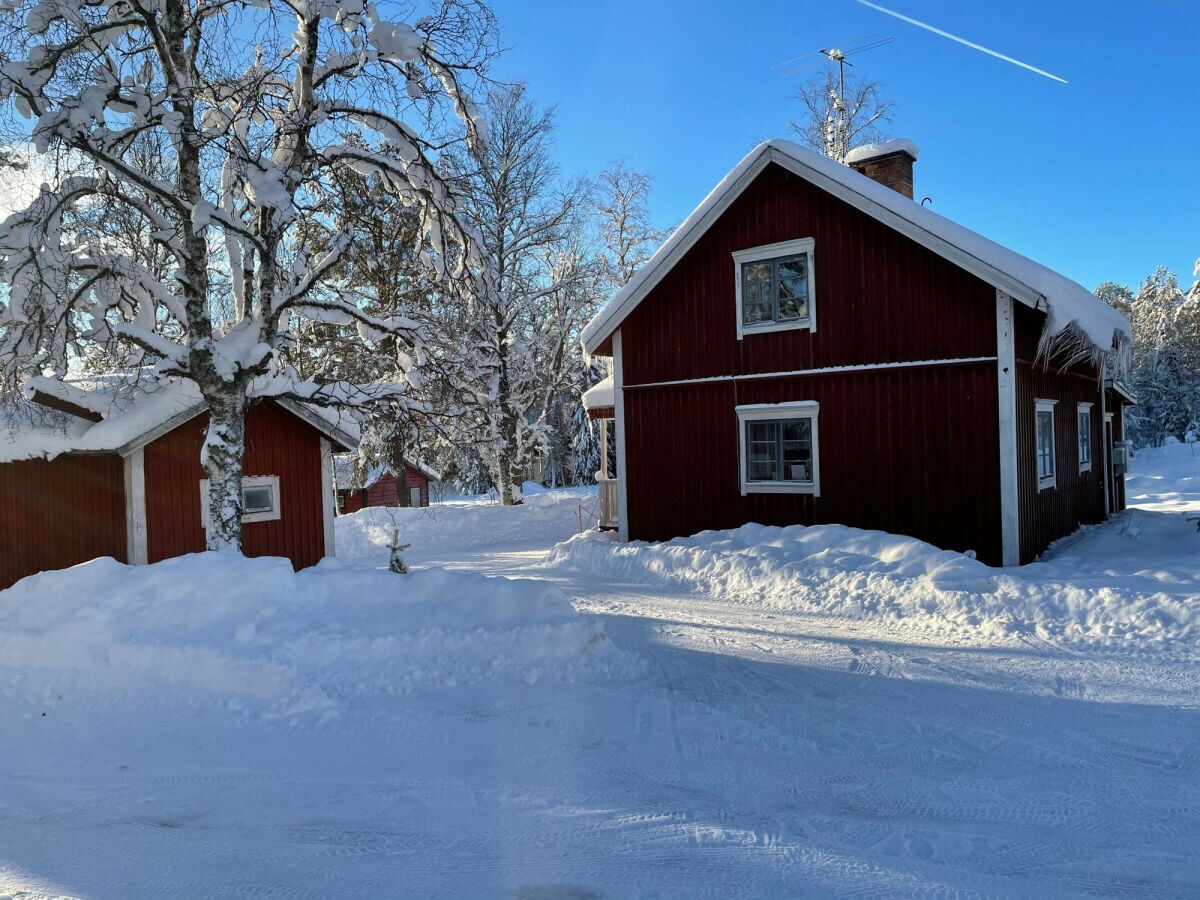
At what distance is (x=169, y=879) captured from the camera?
3.55 metres

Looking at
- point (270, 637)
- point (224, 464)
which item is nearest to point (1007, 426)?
point (270, 637)

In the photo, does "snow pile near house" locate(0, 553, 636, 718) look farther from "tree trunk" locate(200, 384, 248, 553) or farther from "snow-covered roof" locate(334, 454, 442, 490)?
"snow-covered roof" locate(334, 454, 442, 490)

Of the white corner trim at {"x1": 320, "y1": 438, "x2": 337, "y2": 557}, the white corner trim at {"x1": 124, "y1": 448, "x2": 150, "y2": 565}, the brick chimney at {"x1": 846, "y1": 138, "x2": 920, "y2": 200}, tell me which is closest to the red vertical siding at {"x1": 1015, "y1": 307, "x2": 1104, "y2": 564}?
the brick chimney at {"x1": 846, "y1": 138, "x2": 920, "y2": 200}

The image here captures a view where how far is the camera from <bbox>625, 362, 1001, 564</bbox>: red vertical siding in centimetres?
1149

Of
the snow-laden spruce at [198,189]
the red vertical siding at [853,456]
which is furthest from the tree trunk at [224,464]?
the red vertical siding at [853,456]

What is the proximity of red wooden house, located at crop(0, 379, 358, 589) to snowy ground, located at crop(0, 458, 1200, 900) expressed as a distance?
11.9ft

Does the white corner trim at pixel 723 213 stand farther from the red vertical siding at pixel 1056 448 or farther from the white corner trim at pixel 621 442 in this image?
the red vertical siding at pixel 1056 448

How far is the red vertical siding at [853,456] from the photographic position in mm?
→ 11492

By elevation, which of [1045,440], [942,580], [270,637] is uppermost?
[1045,440]

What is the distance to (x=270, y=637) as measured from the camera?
6.48 m

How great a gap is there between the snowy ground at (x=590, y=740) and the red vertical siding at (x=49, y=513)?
13.6 ft

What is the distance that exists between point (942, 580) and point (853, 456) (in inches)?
129

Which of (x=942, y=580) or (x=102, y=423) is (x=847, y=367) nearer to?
(x=942, y=580)

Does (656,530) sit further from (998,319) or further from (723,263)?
(998,319)
